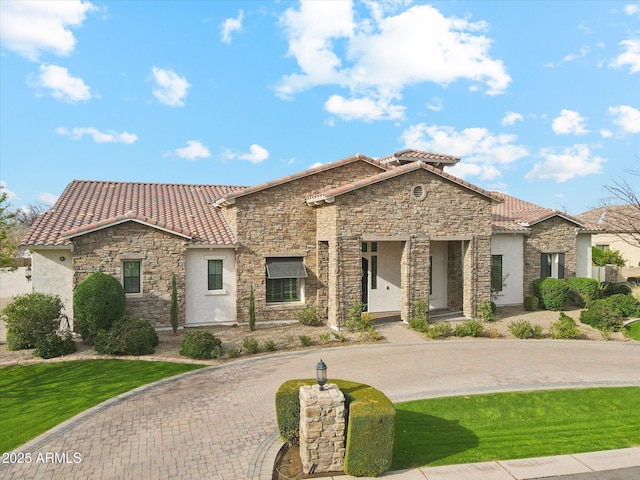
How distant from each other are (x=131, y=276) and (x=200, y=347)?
572cm

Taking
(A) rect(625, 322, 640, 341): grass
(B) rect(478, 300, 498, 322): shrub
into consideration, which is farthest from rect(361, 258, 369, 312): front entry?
(A) rect(625, 322, 640, 341): grass

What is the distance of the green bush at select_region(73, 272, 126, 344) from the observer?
56.1 feet

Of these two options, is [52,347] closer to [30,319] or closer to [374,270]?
[30,319]

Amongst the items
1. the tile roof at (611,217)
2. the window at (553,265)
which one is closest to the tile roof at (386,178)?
the window at (553,265)

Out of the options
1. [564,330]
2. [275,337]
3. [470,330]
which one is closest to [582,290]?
[564,330]

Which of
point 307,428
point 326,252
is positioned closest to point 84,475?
point 307,428

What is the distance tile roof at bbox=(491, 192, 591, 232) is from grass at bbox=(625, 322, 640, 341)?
22.1 ft

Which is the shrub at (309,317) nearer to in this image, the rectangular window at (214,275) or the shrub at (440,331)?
the rectangular window at (214,275)

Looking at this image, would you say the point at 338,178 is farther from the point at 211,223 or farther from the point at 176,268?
the point at 176,268

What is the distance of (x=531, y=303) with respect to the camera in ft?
80.8

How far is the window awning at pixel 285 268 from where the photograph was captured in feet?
69.3

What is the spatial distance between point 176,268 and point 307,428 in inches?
519

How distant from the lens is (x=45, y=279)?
18672 mm

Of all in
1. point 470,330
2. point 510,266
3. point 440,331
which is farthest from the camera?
point 510,266
